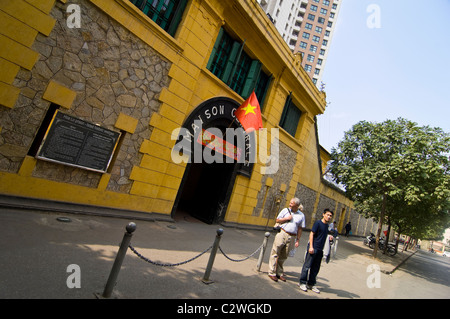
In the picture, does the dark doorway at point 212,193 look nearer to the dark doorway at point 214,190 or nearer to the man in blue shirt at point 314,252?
the dark doorway at point 214,190

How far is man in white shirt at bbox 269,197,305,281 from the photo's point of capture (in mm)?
5039

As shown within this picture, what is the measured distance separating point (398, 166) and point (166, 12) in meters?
12.4

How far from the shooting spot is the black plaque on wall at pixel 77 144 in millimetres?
Answer: 5000

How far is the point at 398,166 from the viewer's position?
37.3 ft

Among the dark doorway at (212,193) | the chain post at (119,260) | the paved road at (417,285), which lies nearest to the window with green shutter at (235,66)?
the dark doorway at (212,193)

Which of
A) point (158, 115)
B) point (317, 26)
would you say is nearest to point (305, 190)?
point (158, 115)

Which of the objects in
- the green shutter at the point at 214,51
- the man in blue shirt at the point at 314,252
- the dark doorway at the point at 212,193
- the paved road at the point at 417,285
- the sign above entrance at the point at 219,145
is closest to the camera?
the man in blue shirt at the point at 314,252

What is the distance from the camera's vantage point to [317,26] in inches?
2253

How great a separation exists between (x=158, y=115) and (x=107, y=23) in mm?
2539

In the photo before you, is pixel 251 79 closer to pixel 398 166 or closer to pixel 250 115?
pixel 250 115

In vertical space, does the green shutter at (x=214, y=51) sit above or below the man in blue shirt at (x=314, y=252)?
above

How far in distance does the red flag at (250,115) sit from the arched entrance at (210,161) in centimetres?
49

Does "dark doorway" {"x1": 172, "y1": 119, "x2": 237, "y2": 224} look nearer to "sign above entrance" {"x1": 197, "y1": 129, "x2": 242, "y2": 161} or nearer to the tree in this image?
"sign above entrance" {"x1": 197, "y1": 129, "x2": 242, "y2": 161}

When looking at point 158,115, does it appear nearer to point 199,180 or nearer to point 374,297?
point 199,180
